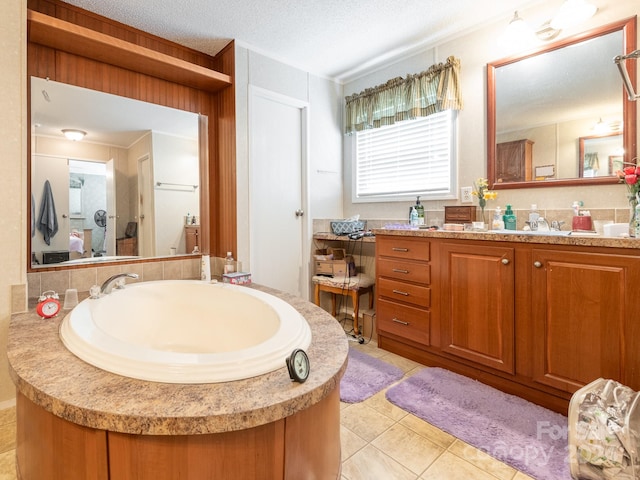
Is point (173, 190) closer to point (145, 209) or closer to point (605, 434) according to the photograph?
point (145, 209)

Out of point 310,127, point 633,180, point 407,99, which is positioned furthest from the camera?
point 310,127

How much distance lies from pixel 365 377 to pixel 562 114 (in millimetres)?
2103

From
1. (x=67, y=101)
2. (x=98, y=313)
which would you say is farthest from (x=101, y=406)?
(x=67, y=101)

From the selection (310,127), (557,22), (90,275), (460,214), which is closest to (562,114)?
(557,22)

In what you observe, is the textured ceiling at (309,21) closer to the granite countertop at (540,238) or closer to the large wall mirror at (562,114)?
the large wall mirror at (562,114)

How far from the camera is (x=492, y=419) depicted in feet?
5.47

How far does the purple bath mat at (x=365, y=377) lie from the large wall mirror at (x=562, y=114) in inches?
60.1

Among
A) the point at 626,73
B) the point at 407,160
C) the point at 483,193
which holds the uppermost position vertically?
the point at 626,73

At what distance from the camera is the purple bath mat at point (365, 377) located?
1947 mm

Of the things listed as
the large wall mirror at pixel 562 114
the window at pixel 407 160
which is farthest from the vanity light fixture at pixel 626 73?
the window at pixel 407 160

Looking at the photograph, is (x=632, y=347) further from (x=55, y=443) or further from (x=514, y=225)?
(x=55, y=443)

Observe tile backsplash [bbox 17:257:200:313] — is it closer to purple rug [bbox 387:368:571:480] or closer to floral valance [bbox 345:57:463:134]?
purple rug [bbox 387:368:571:480]

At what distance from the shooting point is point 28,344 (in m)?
1.29

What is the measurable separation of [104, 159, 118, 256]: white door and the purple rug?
2149 millimetres
